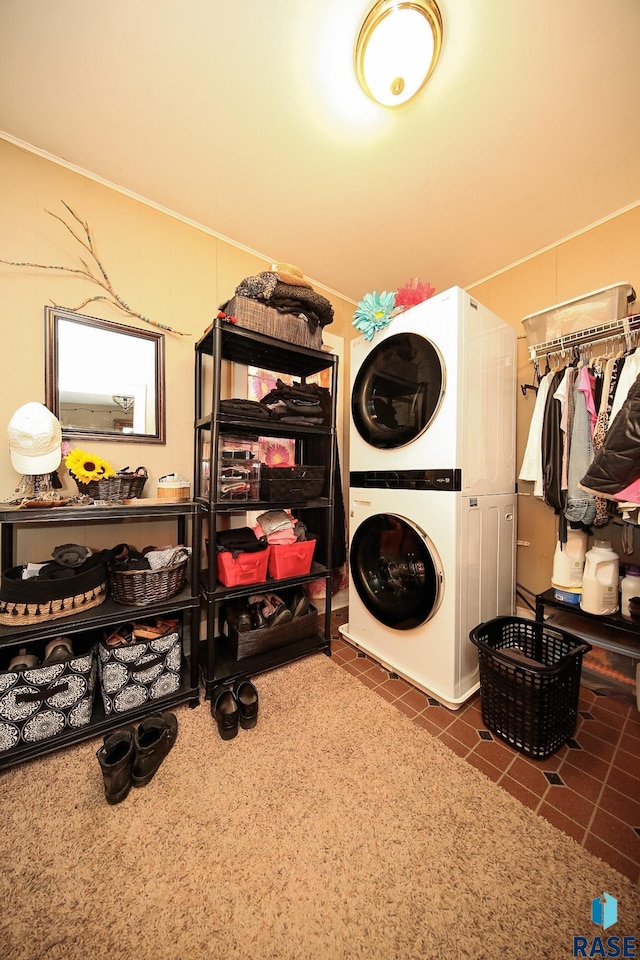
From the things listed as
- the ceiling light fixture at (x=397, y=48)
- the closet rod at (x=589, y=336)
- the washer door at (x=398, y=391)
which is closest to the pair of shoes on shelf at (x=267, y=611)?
the washer door at (x=398, y=391)

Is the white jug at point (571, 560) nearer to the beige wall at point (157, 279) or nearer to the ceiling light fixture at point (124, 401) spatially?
the beige wall at point (157, 279)

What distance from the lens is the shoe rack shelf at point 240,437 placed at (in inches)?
58.7

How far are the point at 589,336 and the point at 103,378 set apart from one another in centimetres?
252

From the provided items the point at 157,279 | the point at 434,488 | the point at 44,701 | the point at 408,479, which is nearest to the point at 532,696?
the point at 434,488

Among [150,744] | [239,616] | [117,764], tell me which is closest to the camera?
[117,764]

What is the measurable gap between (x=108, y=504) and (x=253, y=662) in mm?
1043

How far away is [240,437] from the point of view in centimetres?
178

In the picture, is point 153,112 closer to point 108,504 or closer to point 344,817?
point 108,504

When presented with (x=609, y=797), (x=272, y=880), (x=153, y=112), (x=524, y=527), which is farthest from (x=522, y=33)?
(x=272, y=880)

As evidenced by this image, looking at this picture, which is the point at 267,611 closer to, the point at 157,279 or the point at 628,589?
the point at 628,589

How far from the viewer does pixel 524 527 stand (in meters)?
2.12

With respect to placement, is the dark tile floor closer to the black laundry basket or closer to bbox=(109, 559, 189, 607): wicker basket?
the black laundry basket

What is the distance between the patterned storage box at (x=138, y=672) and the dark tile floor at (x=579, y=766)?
0.93m

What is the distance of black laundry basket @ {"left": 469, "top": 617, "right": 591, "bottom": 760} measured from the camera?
3.88ft
